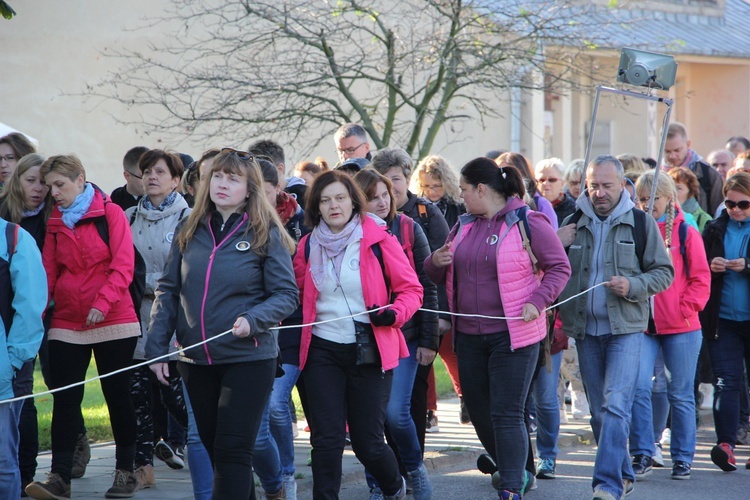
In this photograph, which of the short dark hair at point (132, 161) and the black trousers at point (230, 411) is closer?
the black trousers at point (230, 411)

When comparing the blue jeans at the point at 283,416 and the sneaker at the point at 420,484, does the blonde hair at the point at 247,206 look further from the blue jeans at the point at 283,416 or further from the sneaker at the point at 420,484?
the sneaker at the point at 420,484

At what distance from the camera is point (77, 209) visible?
659 centimetres

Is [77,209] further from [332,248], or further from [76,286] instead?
[332,248]

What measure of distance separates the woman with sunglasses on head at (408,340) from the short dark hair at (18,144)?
2.46m

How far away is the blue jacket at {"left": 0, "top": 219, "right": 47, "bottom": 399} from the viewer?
17.3 ft

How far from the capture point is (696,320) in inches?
305

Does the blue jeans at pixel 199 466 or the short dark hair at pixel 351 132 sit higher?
the short dark hair at pixel 351 132

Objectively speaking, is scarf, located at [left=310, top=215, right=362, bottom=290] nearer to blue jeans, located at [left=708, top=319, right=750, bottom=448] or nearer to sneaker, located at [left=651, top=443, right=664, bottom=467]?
sneaker, located at [left=651, top=443, right=664, bottom=467]

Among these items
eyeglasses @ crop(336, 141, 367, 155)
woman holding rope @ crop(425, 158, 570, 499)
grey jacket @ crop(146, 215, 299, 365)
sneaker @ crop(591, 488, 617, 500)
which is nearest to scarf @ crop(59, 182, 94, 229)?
grey jacket @ crop(146, 215, 299, 365)

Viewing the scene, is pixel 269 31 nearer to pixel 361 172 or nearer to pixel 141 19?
pixel 141 19

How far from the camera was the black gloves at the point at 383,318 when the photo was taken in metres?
5.80

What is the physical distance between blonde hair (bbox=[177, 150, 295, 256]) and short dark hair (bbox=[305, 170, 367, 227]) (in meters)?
0.59

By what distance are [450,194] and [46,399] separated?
4.96m

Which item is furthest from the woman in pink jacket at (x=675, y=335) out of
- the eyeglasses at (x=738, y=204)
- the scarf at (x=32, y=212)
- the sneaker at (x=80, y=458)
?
the scarf at (x=32, y=212)
